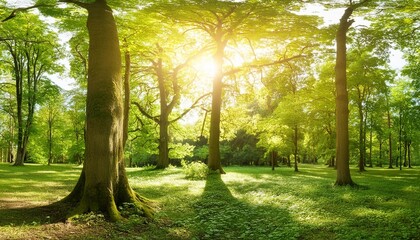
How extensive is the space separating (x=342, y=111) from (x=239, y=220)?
388 inches

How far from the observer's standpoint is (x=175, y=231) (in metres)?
8.76

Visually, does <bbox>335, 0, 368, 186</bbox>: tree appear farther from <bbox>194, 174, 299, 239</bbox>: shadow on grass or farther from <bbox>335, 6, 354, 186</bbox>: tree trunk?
<bbox>194, 174, 299, 239</bbox>: shadow on grass

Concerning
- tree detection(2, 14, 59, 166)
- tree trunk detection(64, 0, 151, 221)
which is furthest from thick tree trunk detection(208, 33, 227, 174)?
tree detection(2, 14, 59, 166)

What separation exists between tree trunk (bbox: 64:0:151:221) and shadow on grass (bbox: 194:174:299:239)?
6.77 ft

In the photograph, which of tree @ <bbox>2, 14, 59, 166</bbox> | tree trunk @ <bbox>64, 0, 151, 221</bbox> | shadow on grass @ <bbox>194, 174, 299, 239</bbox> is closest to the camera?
shadow on grass @ <bbox>194, 174, 299, 239</bbox>

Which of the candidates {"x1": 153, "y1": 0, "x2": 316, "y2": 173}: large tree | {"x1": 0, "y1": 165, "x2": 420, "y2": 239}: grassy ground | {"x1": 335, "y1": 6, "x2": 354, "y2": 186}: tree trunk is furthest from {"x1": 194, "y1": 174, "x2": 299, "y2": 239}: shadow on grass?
{"x1": 153, "y1": 0, "x2": 316, "y2": 173}: large tree

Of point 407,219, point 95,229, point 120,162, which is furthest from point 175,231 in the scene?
point 407,219

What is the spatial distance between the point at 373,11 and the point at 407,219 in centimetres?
1338

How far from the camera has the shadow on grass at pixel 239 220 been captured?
8.54 meters

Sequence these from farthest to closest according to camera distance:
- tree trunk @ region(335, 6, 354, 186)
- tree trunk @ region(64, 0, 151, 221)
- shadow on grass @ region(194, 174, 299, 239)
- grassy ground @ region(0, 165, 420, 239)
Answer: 1. tree trunk @ region(335, 6, 354, 186)
2. tree trunk @ region(64, 0, 151, 221)
3. shadow on grass @ region(194, 174, 299, 239)
4. grassy ground @ region(0, 165, 420, 239)

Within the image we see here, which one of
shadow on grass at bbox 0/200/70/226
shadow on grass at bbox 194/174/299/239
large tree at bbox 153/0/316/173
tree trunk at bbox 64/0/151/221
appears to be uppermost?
large tree at bbox 153/0/316/173

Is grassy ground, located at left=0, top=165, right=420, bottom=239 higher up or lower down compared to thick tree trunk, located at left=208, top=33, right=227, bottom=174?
lower down

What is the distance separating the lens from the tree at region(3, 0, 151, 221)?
949 centimetres

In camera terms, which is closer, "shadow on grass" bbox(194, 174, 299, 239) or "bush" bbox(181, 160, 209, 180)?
"shadow on grass" bbox(194, 174, 299, 239)
